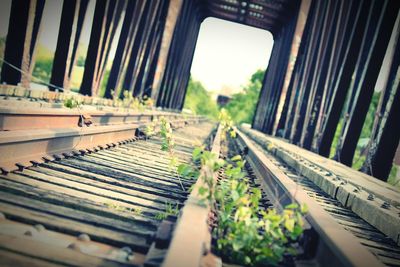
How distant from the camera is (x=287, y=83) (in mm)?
14422

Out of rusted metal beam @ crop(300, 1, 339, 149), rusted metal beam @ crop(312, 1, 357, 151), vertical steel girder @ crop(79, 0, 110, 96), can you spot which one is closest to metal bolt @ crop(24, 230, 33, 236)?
vertical steel girder @ crop(79, 0, 110, 96)

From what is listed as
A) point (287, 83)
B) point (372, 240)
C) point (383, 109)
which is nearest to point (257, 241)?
point (372, 240)

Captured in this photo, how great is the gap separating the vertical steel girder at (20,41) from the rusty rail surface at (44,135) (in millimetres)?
1277

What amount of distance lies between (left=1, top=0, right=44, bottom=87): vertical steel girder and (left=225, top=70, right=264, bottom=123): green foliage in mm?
45241

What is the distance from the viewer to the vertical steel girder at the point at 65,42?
17.7 ft

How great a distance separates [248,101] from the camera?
167ft

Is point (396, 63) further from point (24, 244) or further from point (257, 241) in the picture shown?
point (24, 244)

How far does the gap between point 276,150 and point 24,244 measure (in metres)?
6.26

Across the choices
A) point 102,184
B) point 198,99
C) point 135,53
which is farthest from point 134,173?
point 198,99

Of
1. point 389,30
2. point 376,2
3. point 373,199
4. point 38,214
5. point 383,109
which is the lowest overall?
point 38,214

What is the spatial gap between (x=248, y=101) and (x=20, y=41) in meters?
47.5

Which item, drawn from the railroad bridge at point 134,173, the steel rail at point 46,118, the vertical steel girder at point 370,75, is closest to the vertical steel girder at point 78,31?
the railroad bridge at point 134,173

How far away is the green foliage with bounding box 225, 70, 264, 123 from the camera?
5028cm

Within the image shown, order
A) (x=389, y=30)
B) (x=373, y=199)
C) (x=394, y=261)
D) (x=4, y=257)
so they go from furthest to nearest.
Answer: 1. (x=389, y=30)
2. (x=373, y=199)
3. (x=394, y=261)
4. (x=4, y=257)
